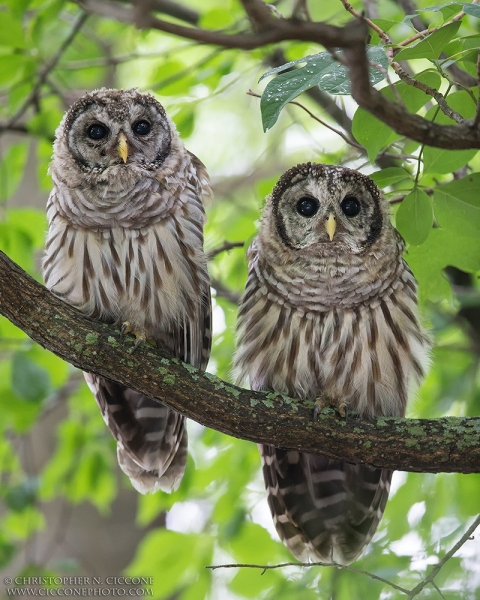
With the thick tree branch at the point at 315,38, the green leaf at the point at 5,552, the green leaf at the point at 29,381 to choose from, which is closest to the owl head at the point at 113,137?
the green leaf at the point at 29,381

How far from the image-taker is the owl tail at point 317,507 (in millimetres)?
3305

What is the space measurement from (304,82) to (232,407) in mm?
1116

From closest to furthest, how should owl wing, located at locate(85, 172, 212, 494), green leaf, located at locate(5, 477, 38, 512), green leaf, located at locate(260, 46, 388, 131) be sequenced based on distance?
1. green leaf, located at locate(260, 46, 388, 131)
2. owl wing, located at locate(85, 172, 212, 494)
3. green leaf, located at locate(5, 477, 38, 512)

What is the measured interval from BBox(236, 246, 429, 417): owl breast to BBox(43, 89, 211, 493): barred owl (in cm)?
31

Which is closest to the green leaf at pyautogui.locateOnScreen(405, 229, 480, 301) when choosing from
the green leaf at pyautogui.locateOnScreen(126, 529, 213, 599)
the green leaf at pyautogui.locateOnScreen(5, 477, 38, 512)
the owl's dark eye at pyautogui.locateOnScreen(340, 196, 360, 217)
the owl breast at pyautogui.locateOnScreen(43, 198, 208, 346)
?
the owl's dark eye at pyautogui.locateOnScreen(340, 196, 360, 217)

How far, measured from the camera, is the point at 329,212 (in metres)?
3.05

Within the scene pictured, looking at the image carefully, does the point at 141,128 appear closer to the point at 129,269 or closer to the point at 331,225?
the point at 129,269

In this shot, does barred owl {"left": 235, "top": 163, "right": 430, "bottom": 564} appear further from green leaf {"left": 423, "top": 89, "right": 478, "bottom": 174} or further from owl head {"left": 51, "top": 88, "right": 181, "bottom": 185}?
green leaf {"left": 423, "top": 89, "right": 478, "bottom": 174}

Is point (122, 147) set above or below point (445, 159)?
above

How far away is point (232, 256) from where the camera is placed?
4.25 metres

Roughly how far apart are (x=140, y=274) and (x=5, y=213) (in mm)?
1111

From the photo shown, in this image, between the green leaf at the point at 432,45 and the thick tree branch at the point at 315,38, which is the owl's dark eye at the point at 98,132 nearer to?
A: the green leaf at the point at 432,45

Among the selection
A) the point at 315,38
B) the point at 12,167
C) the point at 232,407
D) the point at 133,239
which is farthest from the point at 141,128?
the point at 315,38

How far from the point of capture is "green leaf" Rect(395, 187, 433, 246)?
2287 millimetres
